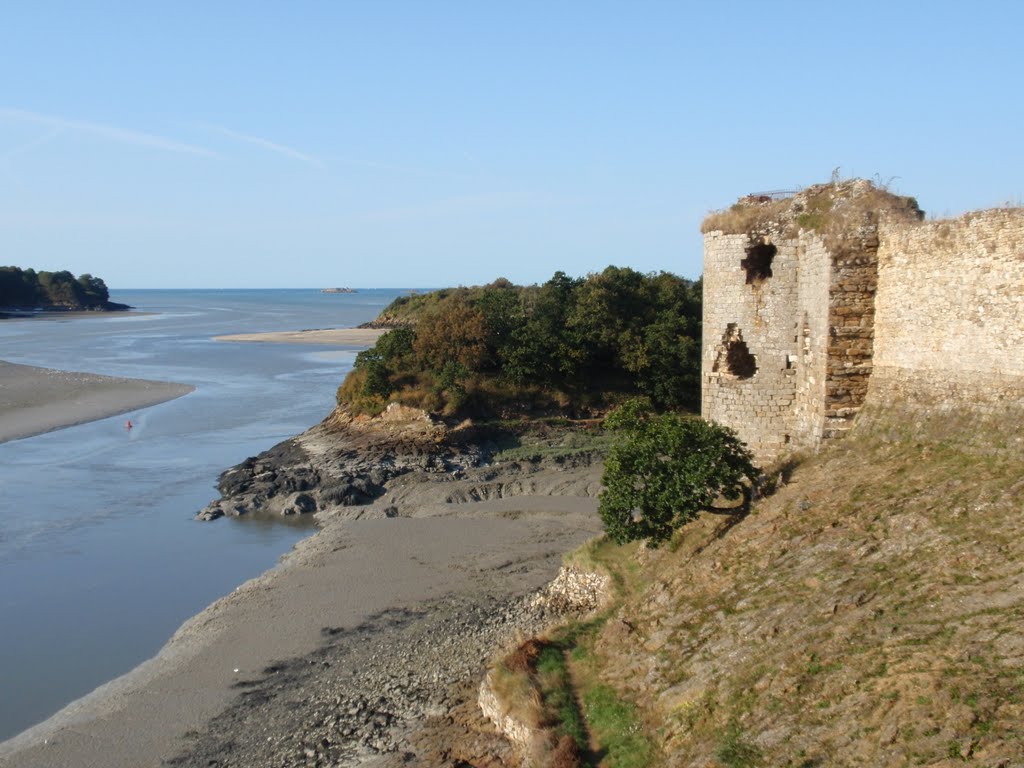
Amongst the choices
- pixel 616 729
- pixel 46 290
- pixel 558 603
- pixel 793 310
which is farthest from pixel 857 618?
pixel 46 290

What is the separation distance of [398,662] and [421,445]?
54.5 ft

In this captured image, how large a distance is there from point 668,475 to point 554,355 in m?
22.5

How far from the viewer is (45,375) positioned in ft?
189

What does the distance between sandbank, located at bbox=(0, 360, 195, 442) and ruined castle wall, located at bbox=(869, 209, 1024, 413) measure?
36.2 metres

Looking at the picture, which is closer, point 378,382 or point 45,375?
point 378,382

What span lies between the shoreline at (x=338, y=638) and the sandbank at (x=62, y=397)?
22799 mm

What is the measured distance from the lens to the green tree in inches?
543

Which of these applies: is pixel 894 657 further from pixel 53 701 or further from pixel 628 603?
pixel 53 701

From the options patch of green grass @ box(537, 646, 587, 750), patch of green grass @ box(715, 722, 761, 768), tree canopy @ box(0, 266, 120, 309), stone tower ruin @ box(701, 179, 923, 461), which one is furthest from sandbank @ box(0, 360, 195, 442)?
tree canopy @ box(0, 266, 120, 309)

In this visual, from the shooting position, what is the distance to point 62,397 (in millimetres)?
49375

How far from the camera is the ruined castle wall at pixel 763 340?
14.3 m

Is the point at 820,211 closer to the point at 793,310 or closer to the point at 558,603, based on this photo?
the point at 793,310

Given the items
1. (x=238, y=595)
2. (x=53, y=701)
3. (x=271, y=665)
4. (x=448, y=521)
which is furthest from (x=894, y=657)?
(x=448, y=521)

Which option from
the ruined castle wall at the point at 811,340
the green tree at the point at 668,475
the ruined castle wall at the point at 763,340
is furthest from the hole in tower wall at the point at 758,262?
the green tree at the point at 668,475
